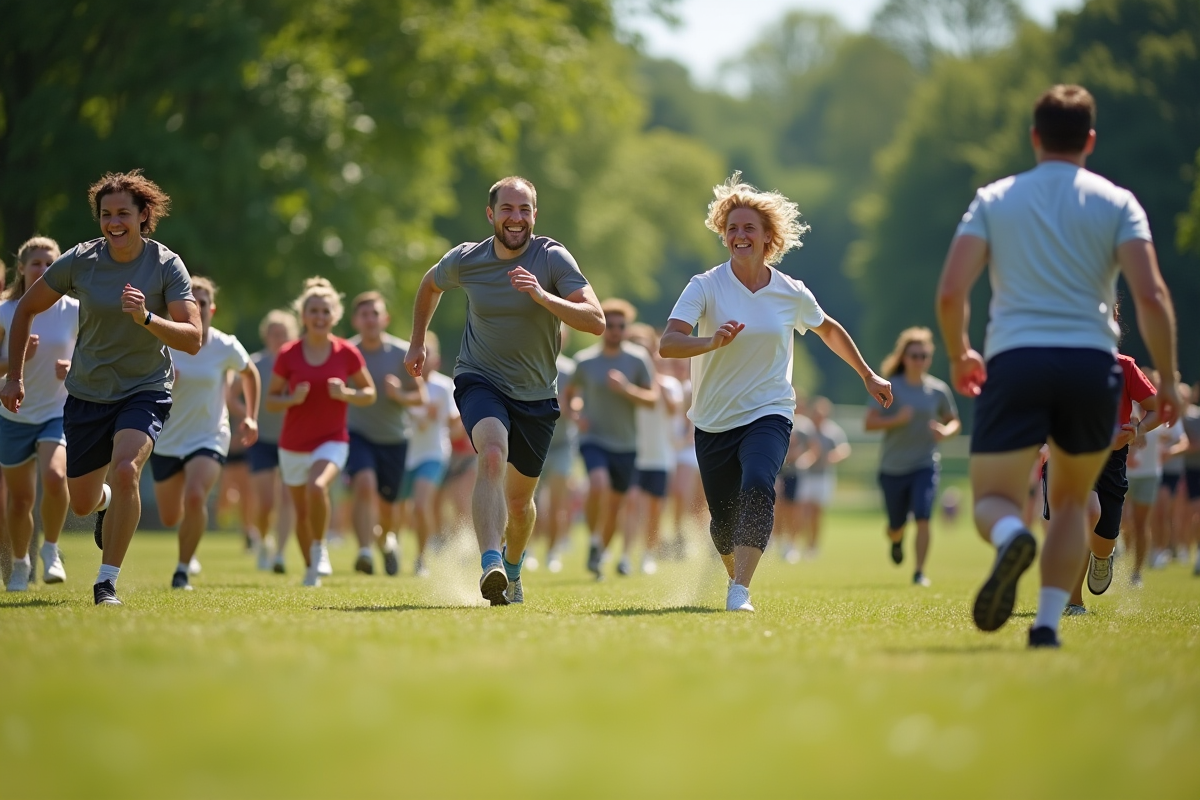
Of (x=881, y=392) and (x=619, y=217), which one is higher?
(x=619, y=217)

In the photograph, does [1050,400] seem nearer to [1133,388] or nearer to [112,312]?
[1133,388]

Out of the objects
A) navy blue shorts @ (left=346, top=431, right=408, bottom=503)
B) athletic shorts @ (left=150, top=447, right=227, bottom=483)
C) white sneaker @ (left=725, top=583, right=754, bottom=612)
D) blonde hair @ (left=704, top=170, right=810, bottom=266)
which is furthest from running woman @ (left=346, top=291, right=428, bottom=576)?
white sneaker @ (left=725, top=583, right=754, bottom=612)

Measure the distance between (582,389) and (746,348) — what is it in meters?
7.19

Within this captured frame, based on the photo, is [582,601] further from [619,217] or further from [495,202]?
[619,217]

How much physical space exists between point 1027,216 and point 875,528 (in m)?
35.4

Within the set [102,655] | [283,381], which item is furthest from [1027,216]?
[283,381]

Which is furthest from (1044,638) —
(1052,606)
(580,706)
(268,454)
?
(268,454)

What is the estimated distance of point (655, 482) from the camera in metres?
18.4

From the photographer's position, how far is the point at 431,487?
1698 cm

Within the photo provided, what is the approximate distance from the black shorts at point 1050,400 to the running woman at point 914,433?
345 inches

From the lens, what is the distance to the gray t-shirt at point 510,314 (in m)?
9.59

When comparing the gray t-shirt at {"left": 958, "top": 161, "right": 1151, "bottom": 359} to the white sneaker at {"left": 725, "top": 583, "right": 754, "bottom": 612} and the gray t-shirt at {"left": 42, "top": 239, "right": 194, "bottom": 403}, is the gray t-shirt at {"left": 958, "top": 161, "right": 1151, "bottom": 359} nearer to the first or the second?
Result: the white sneaker at {"left": 725, "top": 583, "right": 754, "bottom": 612}

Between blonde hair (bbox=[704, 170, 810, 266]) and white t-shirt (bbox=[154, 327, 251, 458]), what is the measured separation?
447 cm

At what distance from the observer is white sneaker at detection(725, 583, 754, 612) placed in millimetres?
9117
